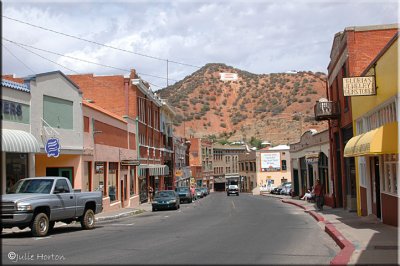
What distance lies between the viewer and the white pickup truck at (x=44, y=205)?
51.8 ft

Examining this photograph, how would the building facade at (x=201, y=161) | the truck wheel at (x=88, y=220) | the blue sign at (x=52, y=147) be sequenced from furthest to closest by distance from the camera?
the building facade at (x=201, y=161), the blue sign at (x=52, y=147), the truck wheel at (x=88, y=220)

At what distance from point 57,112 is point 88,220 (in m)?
8.65

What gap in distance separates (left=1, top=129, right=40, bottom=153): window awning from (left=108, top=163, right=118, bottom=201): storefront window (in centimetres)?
1322

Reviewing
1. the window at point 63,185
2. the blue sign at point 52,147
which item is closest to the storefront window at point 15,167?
the blue sign at point 52,147

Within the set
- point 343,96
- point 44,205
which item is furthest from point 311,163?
point 44,205

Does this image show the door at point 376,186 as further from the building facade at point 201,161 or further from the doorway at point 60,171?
the building facade at point 201,161

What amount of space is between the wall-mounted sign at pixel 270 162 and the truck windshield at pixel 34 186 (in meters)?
71.1

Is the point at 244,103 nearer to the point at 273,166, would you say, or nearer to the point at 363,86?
the point at 273,166

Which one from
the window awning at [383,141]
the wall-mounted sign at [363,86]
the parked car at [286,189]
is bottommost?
the parked car at [286,189]

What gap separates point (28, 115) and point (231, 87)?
114 m

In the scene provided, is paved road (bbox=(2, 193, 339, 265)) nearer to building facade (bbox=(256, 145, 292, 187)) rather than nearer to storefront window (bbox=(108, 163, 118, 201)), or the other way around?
storefront window (bbox=(108, 163, 118, 201))

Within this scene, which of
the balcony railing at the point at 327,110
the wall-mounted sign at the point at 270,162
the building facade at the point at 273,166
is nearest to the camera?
the balcony railing at the point at 327,110

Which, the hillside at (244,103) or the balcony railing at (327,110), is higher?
the hillside at (244,103)

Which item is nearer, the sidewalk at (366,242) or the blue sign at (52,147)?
the sidewalk at (366,242)
